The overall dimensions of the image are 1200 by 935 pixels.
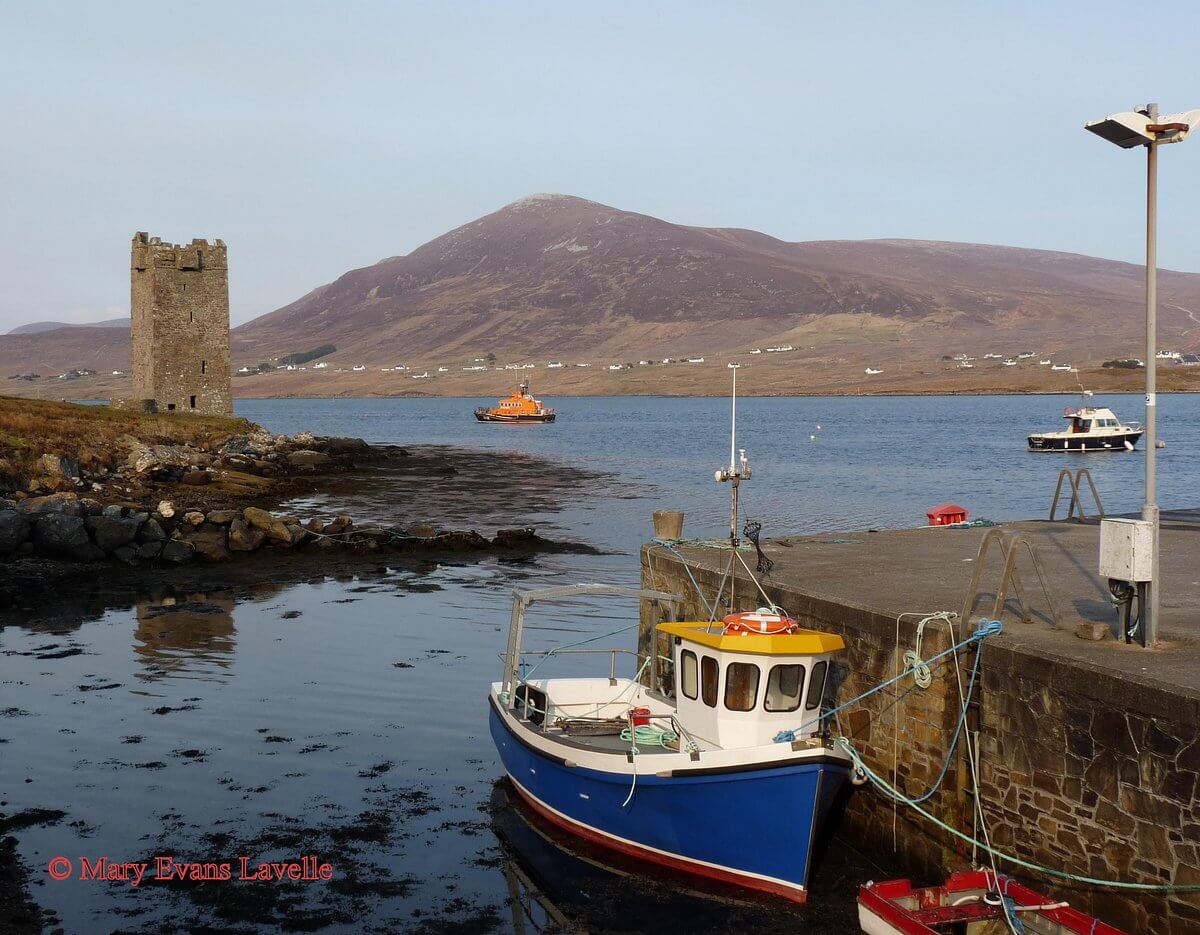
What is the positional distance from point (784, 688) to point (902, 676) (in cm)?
113

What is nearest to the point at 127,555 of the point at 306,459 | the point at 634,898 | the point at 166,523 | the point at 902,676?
the point at 166,523

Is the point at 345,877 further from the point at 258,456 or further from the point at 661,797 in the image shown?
the point at 258,456

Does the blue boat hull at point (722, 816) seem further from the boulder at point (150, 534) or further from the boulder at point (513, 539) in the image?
the boulder at point (513, 539)

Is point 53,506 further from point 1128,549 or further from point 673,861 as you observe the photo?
point 1128,549

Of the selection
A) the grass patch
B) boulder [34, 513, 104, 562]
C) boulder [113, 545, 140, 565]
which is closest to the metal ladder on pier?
boulder [113, 545, 140, 565]

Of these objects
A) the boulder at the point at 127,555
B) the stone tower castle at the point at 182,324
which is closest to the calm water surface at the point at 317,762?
the boulder at the point at 127,555

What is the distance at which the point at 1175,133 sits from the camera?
34.8 feet

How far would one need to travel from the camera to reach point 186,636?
22.2 m

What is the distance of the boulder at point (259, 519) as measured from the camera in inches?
1273

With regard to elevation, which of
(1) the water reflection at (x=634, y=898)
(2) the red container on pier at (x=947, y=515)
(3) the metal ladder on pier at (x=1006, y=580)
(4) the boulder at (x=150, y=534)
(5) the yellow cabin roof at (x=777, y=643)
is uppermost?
(3) the metal ladder on pier at (x=1006, y=580)

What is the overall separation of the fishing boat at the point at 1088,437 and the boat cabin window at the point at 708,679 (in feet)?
232

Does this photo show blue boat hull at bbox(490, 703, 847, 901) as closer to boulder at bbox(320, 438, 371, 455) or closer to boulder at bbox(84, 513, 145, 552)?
boulder at bbox(84, 513, 145, 552)

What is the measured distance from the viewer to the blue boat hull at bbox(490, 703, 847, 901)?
10828 millimetres

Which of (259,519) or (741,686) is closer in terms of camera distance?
(741,686)
